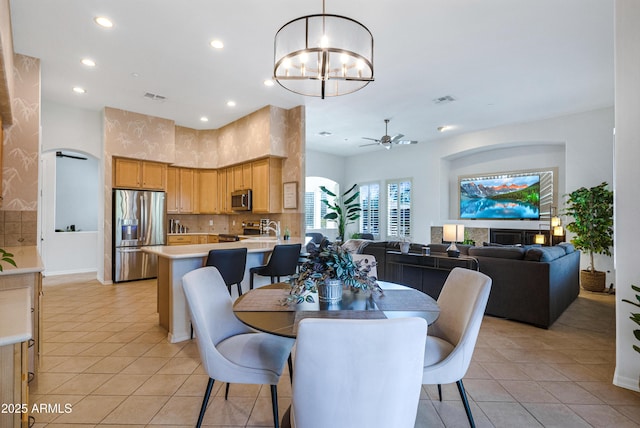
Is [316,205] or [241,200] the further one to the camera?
[316,205]

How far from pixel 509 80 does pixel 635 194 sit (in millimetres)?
2885

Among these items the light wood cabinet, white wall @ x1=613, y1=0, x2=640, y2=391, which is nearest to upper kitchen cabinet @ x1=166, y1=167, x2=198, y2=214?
the light wood cabinet

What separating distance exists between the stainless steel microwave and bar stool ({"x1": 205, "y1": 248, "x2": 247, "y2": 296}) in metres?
3.07

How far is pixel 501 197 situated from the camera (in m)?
7.37

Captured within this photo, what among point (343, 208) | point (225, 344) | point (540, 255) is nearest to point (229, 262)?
point (225, 344)

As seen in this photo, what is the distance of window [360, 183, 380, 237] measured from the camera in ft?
30.9

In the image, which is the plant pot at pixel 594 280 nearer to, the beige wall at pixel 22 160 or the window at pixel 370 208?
the window at pixel 370 208

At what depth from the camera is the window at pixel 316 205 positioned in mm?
9430

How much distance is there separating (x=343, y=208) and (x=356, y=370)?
29.8 feet

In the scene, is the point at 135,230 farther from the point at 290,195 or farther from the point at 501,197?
the point at 501,197

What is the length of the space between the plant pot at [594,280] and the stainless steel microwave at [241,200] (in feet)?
20.3

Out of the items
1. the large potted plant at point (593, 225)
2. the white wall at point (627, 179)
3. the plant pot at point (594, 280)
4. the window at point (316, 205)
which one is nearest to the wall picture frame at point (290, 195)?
the window at point (316, 205)

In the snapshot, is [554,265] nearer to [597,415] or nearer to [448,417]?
[597,415]

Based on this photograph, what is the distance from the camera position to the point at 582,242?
5.58m
